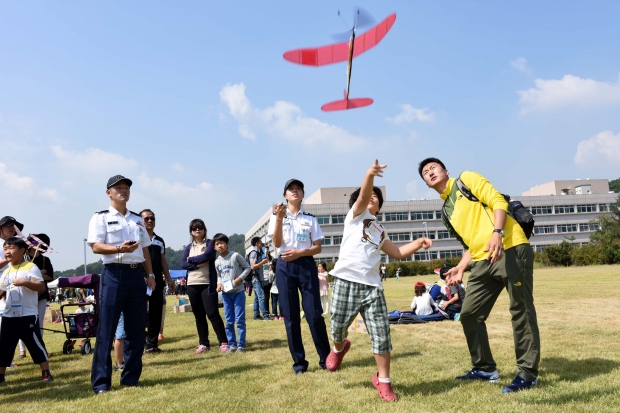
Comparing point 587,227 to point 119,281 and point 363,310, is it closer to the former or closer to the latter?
point 363,310

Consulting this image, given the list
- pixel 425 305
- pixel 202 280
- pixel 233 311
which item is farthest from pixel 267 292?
pixel 202 280

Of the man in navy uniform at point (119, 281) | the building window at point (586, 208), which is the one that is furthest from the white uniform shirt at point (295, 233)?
the building window at point (586, 208)

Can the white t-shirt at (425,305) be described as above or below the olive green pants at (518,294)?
below

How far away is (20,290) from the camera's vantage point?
18.5 ft


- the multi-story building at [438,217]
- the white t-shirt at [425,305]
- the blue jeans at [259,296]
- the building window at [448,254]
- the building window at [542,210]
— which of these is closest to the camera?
the white t-shirt at [425,305]

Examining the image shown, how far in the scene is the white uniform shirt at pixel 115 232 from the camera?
4.95 metres

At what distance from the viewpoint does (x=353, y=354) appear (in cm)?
623

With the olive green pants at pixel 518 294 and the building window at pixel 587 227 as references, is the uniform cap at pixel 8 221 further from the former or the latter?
the building window at pixel 587 227

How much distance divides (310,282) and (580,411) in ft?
9.04

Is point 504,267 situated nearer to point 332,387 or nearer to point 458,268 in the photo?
point 458,268

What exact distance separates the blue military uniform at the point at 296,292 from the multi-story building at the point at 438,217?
8223 centimetres

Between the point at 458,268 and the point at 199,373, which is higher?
the point at 458,268

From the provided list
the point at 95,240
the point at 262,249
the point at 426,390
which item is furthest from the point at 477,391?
the point at 262,249

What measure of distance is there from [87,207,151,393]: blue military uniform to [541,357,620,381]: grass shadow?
420 centimetres
